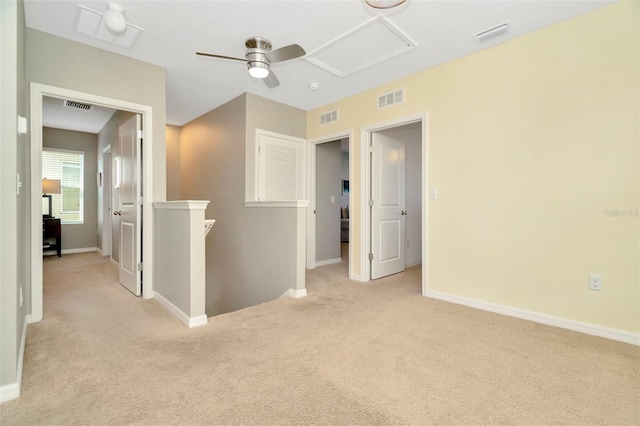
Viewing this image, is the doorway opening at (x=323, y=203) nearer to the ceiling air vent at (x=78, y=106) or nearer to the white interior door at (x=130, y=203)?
the white interior door at (x=130, y=203)

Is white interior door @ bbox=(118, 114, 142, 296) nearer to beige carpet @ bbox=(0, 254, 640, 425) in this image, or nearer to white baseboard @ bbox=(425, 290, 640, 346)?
beige carpet @ bbox=(0, 254, 640, 425)

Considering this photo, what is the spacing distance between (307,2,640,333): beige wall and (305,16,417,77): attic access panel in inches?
24.1

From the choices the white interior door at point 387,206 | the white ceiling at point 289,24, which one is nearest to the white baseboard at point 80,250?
the white ceiling at point 289,24

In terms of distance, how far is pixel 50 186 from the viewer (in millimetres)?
5406

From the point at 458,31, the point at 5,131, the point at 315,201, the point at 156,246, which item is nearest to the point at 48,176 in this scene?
the point at 156,246

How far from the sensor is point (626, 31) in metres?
2.16

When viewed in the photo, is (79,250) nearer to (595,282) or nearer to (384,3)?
(384,3)

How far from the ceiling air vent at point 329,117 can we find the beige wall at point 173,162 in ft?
9.71

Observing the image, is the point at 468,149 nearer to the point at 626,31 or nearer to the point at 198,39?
the point at 626,31

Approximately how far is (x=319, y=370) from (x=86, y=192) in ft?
21.8

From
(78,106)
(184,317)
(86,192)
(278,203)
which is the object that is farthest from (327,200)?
(86,192)

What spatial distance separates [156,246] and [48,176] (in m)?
4.51

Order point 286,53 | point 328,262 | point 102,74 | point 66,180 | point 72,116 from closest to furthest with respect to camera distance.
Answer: point 286,53
point 102,74
point 72,116
point 328,262
point 66,180

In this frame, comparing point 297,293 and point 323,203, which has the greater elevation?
point 323,203
